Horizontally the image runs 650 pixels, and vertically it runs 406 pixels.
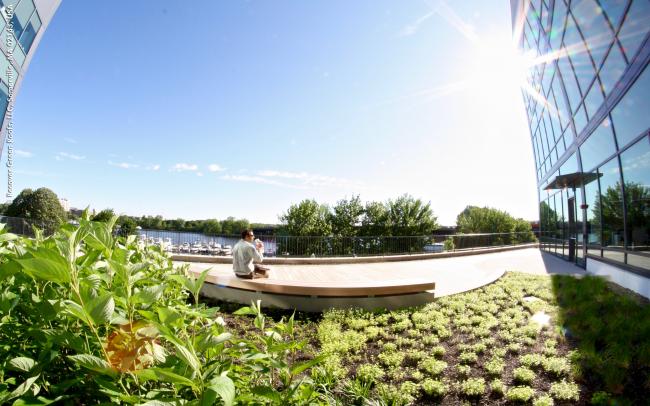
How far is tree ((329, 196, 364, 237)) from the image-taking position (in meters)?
31.6

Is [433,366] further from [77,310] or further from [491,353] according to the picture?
[77,310]

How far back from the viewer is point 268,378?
4.50 ft

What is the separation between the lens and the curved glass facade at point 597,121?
7488 mm

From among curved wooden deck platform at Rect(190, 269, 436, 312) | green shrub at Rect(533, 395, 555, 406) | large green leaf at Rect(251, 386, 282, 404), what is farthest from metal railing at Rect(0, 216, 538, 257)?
large green leaf at Rect(251, 386, 282, 404)

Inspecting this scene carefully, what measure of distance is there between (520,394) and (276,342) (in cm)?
284

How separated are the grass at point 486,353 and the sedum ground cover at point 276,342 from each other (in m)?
0.02

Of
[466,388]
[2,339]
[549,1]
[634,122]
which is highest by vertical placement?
[549,1]

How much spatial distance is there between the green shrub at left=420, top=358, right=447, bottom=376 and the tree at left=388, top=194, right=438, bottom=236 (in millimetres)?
26341

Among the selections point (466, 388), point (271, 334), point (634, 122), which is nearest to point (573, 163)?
point (634, 122)

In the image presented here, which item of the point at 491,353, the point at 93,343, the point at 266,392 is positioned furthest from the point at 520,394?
the point at 93,343

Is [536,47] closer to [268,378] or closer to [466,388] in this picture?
[466,388]

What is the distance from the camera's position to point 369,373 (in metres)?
3.57

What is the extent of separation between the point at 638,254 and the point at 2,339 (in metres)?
11.2

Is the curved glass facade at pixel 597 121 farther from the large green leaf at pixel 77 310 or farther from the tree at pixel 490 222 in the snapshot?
the tree at pixel 490 222
